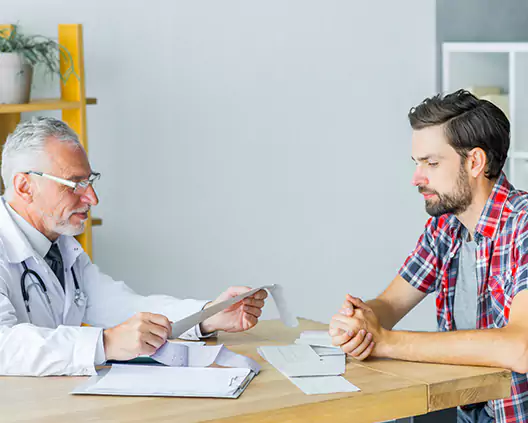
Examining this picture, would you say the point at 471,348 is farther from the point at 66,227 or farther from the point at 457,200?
the point at 66,227

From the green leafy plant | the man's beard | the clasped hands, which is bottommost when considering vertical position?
the clasped hands

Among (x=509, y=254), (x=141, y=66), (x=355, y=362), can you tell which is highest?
(x=141, y=66)

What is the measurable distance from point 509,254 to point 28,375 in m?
1.22

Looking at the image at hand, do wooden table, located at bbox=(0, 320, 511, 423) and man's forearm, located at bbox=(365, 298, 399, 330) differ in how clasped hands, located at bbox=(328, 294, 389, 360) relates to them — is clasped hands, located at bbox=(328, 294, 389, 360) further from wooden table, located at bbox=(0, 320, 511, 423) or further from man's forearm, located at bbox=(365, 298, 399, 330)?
man's forearm, located at bbox=(365, 298, 399, 330)

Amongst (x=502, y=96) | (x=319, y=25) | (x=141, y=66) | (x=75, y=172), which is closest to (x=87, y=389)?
(x=75, y=172)

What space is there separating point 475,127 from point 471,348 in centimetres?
71

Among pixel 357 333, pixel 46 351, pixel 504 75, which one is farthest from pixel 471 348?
pixel 504 75

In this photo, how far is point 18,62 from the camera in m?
3.20

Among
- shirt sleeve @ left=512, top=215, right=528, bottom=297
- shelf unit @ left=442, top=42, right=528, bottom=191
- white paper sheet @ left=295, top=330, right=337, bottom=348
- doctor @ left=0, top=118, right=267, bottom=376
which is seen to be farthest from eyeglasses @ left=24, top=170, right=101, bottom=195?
shelf unit @ left=442, top=42, right=528, bottom=191

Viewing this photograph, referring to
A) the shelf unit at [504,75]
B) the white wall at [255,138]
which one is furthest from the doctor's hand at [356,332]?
the shelf unit at [504,75]

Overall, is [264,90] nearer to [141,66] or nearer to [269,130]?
[269,130]

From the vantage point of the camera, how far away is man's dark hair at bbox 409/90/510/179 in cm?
239

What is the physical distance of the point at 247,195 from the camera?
426 cm

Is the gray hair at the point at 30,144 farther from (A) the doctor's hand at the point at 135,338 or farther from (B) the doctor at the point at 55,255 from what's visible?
(A) the doctor's hand at the point at 135,338
